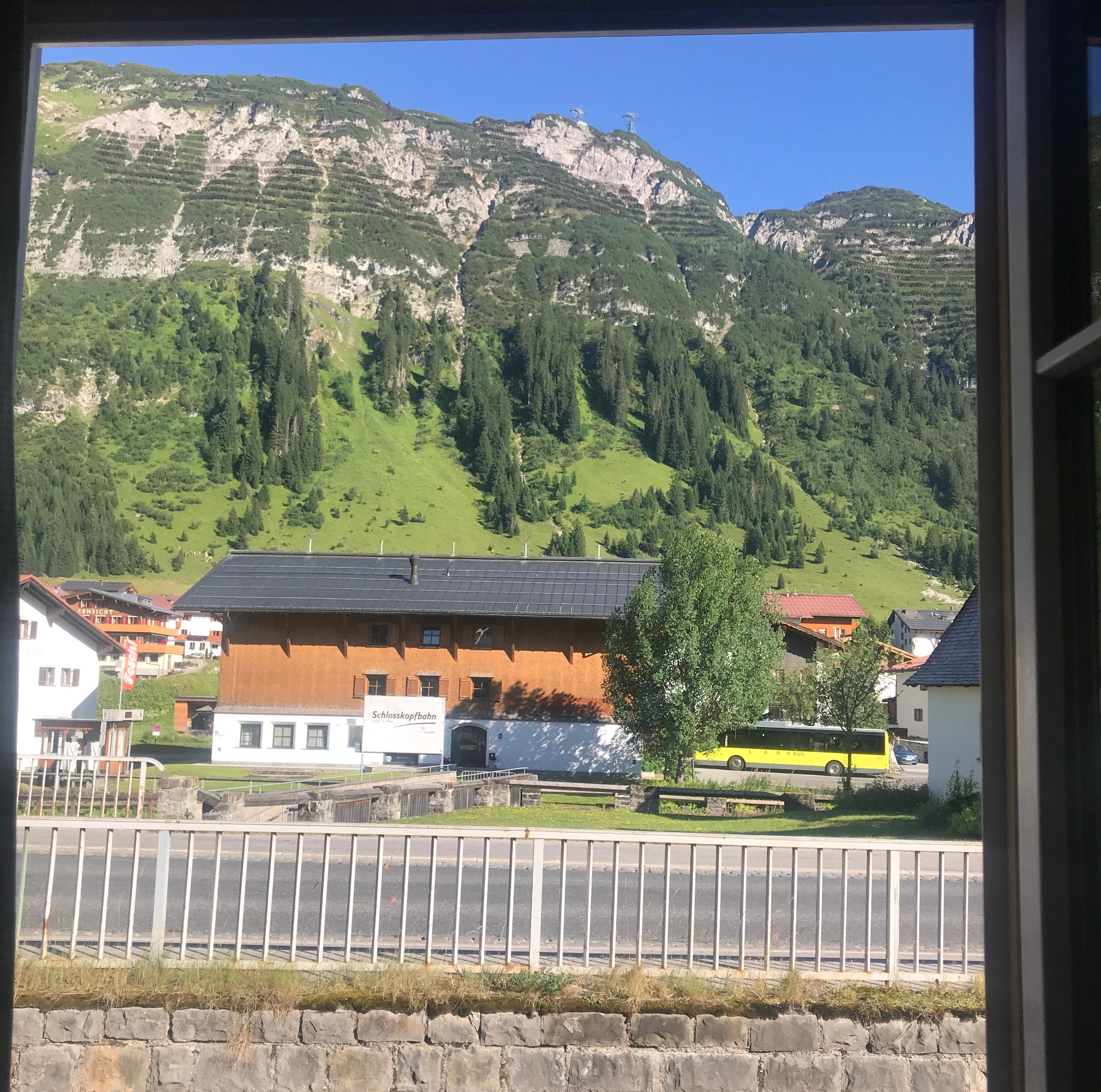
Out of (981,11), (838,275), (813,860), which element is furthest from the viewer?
(838,275)

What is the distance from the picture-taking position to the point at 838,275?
1400 inches

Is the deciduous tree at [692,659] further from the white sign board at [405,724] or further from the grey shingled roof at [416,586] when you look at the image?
the white sign board at [405,724]

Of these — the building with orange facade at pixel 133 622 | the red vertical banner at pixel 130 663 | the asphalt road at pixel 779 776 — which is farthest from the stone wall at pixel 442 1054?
the asphalt road at pixel 779 776

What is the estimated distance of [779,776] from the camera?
1484cm

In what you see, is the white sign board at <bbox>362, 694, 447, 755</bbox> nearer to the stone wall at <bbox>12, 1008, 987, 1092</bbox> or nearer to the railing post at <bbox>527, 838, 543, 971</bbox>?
the railing post at <bbox>527, 838, 543, 971</bbox>

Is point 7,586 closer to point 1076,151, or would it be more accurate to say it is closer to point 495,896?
point 1076,151

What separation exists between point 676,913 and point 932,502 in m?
27.3

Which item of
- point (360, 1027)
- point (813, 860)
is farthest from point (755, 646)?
point (360, 1027)

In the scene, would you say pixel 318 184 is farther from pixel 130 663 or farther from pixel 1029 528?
pixel 1029 528

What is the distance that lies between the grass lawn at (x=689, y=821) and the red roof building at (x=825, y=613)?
862 centimetres

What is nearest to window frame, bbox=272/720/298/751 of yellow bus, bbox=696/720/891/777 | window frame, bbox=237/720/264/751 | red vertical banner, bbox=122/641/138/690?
window frame, bbox=237/720/264/751

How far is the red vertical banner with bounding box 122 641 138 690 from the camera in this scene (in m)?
12.4

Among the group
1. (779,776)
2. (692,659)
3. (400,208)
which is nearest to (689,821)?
(692,659)

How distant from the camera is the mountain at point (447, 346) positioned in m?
27.6
